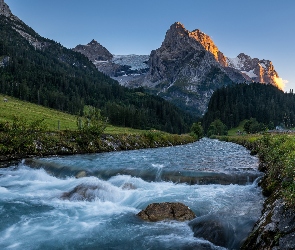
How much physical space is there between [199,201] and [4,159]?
31626 millimetres

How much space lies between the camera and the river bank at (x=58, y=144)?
1665 inches

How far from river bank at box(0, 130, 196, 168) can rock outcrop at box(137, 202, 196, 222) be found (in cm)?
2763

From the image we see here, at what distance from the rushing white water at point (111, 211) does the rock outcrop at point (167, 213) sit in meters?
0.52

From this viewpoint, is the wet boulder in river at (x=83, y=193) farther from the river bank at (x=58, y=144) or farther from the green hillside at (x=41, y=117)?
the green hillside at (x=41, y=117)

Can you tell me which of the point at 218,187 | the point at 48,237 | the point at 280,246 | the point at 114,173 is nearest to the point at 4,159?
the point at 114,173

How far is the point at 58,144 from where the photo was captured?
49.7 meters

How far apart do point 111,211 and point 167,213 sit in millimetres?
5183

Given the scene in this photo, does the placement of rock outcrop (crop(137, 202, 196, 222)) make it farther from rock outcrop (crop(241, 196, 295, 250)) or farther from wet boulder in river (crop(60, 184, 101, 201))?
wet boulder in river (crop(60, 184, 101, 201))

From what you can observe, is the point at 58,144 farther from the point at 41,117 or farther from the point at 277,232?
the point at 277,232

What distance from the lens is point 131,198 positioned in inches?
935

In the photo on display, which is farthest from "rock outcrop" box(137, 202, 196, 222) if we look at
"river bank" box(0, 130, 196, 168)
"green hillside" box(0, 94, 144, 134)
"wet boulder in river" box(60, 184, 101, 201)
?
"green hillside" box(0, 94, 144, 134)

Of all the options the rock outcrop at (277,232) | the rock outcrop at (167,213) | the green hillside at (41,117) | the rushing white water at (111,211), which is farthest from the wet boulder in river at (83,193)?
the green hillside at (41,117)

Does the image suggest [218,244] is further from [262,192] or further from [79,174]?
[79,174]

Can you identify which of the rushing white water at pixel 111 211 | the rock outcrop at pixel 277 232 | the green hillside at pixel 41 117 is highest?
the green hillside at pixel 41 117
